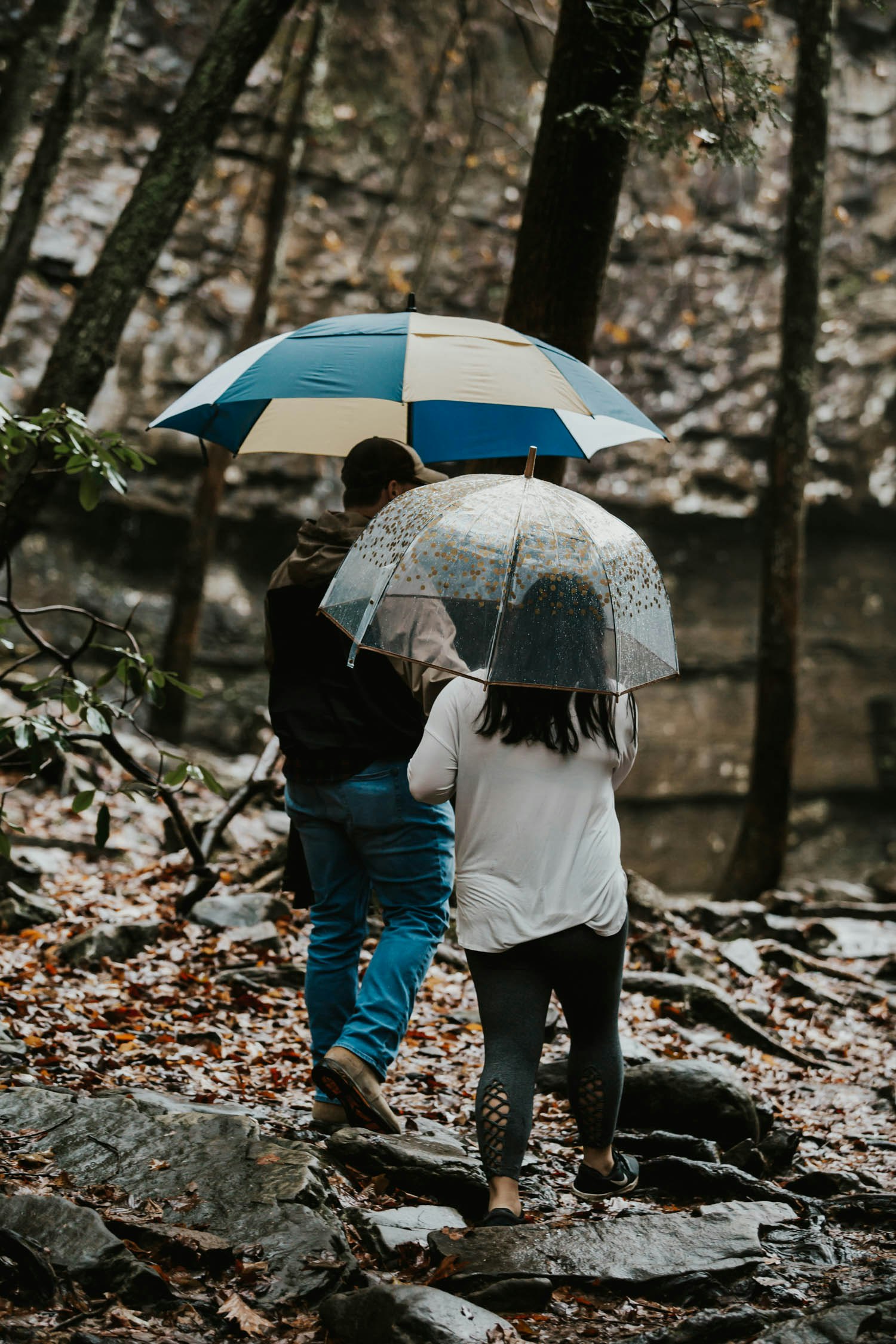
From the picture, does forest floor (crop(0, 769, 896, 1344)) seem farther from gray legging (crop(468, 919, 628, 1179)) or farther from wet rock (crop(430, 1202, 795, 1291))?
gray legging (crop(468, 919, 628, 1179))

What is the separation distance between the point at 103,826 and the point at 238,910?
2.07 m

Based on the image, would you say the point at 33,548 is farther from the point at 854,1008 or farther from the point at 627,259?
the point at 854,1008

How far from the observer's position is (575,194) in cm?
584

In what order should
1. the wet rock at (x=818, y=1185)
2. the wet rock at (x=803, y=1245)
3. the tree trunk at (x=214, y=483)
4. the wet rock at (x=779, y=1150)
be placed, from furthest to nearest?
the tree trunk at (x=214, y=483) → the wet rock at (x=779, y=1150) → the wet rock at (x=818, y=1185) → the wet rock at (x=803, y=1245)

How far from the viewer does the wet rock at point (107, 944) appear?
5637 millimetres

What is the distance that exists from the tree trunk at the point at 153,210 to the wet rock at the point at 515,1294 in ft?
16.3

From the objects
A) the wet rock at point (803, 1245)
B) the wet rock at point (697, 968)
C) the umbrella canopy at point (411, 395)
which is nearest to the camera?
the wet rock at point (803, 1245)

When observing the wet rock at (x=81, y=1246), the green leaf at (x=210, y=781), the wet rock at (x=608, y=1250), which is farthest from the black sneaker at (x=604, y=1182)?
the green leaf at (x=210, y=781)

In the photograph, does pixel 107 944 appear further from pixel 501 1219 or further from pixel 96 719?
pixel 501 1219

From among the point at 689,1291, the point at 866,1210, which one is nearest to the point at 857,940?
the point at 866,1210

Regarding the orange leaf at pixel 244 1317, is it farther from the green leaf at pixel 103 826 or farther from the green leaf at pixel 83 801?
the green leaf at pixel 103 826

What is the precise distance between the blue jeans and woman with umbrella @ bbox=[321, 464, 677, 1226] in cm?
53

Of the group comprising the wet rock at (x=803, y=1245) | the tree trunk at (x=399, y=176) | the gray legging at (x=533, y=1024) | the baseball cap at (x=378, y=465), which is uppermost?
the tree trunk at (x=399, y=176)

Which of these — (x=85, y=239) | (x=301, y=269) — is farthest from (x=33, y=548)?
(x=301, y=269)
